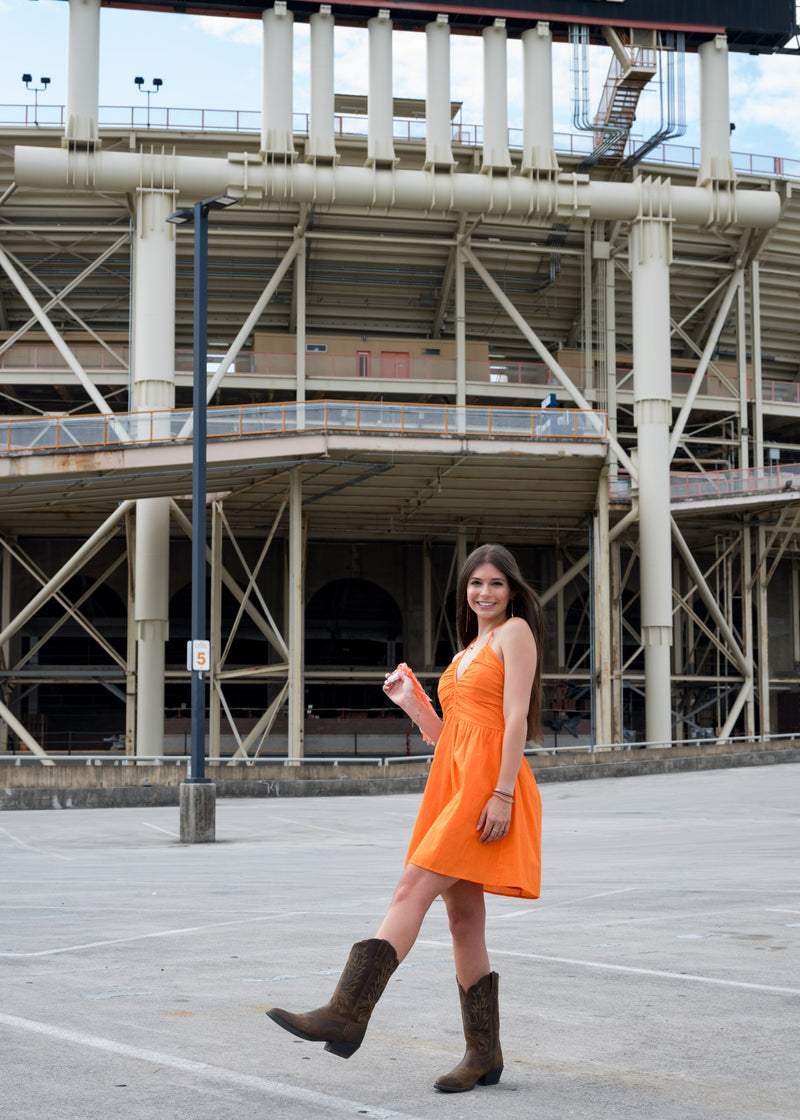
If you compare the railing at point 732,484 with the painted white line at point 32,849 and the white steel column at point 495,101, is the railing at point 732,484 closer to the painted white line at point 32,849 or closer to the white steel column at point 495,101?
the white steel column at point 495,101

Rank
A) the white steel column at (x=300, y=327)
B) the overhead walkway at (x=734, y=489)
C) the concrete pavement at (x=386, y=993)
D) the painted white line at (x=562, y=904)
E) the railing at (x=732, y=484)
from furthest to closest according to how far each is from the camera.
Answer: the railing at (x=732, y=484) → the overhead walkway at (x=734, y=489) → the white steel column at (x=300, y=327) → the painted white line at (x=562, y=904) → the concrete pavement at (x=386, y=993)

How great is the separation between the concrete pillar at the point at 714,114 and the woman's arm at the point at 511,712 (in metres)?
37.5

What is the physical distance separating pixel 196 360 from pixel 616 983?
12.7 metres

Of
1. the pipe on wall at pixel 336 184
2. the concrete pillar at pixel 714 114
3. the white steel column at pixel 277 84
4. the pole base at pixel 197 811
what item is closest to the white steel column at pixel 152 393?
the pipe on wall at pixel 336 184

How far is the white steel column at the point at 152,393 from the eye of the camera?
112ft

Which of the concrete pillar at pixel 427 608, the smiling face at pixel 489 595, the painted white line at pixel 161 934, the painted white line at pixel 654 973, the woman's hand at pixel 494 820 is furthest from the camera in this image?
the concrete pillar at pixel 427 608

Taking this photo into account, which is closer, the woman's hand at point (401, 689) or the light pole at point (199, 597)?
the woman's hand at point (401, 689)

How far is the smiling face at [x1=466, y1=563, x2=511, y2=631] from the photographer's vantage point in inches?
194

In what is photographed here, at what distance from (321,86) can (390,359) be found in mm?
8410

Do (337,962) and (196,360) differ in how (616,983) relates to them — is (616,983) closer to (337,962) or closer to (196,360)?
(337,962)

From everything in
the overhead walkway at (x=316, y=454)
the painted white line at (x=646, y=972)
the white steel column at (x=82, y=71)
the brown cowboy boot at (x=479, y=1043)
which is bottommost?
the painted white line at (x=646, y=972)

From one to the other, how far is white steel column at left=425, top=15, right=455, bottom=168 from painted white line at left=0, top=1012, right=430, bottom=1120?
34020mm

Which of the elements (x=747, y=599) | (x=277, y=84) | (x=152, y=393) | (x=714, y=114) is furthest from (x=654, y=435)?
(x=277, y=84)

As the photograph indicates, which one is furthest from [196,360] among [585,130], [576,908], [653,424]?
[585,130]
